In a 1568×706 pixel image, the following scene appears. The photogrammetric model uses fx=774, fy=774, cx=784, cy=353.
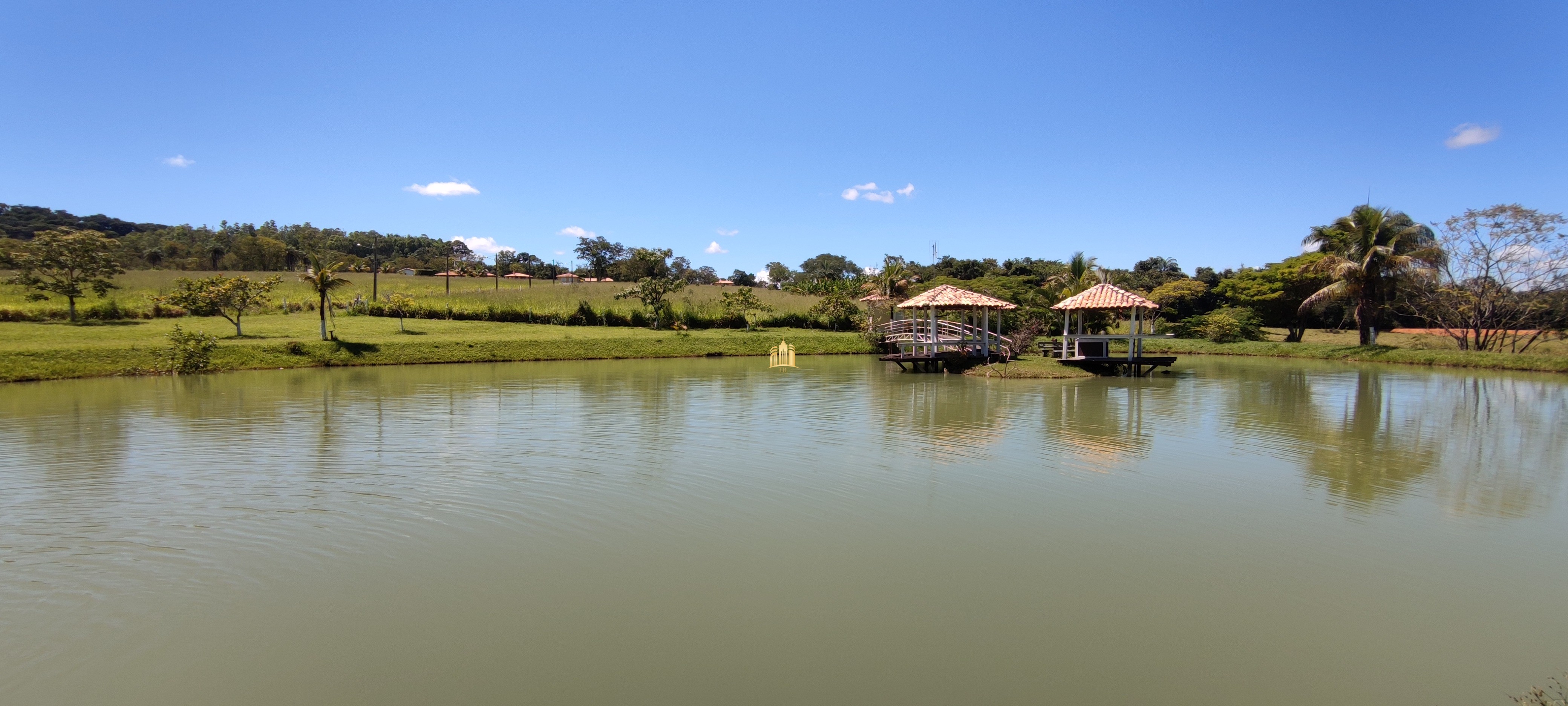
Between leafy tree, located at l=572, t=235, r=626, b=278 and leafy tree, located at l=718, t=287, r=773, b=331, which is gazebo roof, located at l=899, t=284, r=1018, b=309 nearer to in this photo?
leafy tree, located at l=718, t=287, r=773, b=331

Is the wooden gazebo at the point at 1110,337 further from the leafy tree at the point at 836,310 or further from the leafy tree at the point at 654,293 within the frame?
the leafy tree at the point at 654,293

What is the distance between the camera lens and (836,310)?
39.9m

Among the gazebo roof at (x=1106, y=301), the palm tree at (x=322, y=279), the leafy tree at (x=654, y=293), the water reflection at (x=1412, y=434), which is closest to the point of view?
the water reflection at (x=1412, y=434)

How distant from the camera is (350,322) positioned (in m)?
32.6

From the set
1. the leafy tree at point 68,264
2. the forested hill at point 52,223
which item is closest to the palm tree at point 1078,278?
the leafy tree at point 68,264

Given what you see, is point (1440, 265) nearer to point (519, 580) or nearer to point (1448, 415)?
point (1448, 415)

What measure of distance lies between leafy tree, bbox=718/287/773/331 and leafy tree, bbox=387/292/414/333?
48.2 feet

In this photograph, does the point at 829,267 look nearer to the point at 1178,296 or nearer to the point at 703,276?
the point at 703,276

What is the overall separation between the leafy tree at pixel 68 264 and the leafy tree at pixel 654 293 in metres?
20.9

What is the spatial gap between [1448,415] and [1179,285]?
3176 cm

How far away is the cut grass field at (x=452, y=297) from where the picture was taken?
3086cm

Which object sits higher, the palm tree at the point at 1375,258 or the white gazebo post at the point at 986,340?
the palm tree at the point at 1375,258

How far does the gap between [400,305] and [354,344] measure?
8.47 m

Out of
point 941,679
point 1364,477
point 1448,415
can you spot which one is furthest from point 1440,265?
point 941,679
